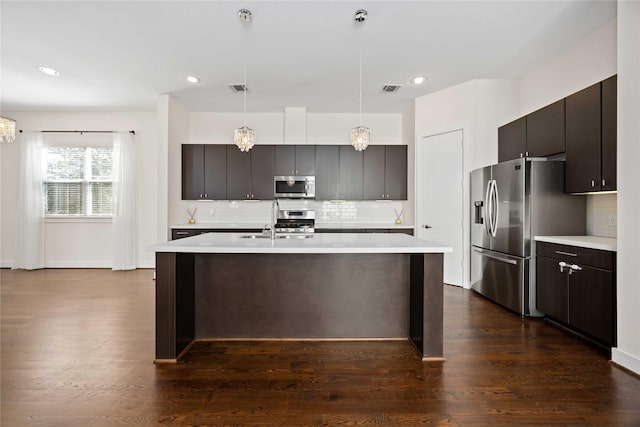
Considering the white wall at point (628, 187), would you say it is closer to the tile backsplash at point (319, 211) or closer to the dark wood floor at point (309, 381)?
the dark wood floor at point (309, 381)

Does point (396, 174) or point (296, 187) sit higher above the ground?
point (396, 174)

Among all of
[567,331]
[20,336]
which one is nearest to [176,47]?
[20,336]

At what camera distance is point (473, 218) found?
4.54m

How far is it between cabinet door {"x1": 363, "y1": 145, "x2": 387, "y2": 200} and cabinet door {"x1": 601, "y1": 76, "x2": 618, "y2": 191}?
3227 millimetres

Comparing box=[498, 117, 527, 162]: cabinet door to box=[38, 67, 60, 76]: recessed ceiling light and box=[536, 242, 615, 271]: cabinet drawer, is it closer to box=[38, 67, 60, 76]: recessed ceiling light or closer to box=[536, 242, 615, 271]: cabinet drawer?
box=[536, 242, 615, 271]: cabinet drawer

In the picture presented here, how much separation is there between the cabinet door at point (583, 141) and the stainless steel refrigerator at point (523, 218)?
191 mm

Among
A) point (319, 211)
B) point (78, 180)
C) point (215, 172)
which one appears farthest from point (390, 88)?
point (78, 180)

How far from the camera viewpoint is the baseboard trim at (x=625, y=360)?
91.3 inches

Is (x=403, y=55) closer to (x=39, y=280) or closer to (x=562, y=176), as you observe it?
(x=562, y=176)

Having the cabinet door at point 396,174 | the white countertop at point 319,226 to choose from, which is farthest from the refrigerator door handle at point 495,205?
the cabinet door at point 396,174

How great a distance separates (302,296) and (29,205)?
5.99 metres

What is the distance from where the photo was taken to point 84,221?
629 centimetres

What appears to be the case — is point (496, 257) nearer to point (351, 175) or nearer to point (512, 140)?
point (512, 140)

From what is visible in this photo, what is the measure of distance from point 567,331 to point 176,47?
476 centimetres
